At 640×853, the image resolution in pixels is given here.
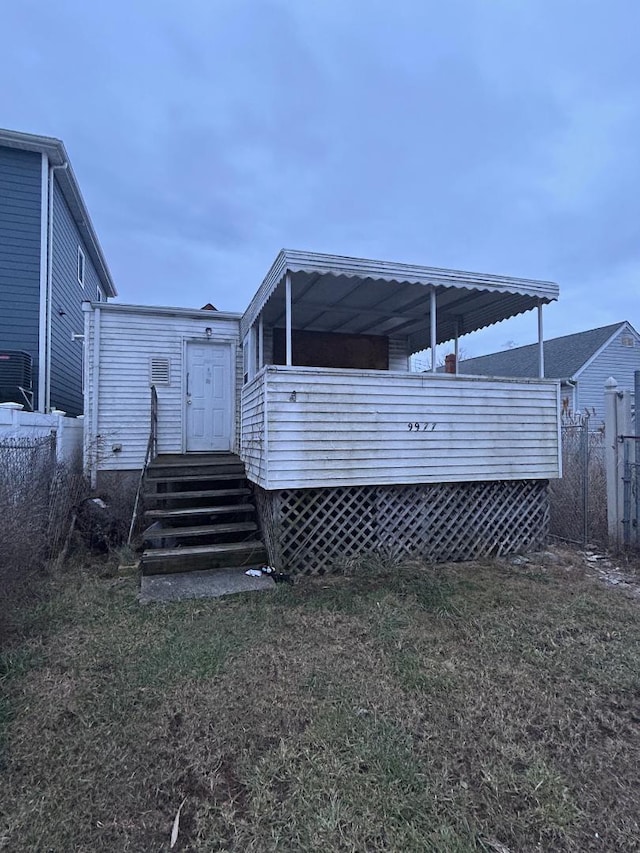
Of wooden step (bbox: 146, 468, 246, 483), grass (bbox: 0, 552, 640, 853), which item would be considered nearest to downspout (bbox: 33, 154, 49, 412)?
wooden step (bbox: 146, 468, 246, 483)

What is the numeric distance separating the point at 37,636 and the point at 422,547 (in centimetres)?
379

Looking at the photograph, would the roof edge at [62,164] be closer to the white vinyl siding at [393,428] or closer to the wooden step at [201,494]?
the white vinyl siding at [393,428]

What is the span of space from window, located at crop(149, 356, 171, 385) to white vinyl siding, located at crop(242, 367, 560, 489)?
252 centimetres

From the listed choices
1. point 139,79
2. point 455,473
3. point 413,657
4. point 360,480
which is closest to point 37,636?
point 413,657

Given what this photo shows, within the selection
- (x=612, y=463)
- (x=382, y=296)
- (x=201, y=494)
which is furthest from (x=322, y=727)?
(x=612, y=463)

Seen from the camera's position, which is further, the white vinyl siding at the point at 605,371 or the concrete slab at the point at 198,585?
the white vinyl siding at the point at 605,371

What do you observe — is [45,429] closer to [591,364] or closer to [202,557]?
[202,557]

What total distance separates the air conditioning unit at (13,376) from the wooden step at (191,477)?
3192 mm

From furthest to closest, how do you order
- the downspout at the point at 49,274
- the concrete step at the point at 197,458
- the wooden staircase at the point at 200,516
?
the downspout at the point at 49,274, the concrete step at the point at 197,458, the wooden staircase at the point at 200,516

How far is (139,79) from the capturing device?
968 centimetres

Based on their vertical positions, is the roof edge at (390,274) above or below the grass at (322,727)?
above

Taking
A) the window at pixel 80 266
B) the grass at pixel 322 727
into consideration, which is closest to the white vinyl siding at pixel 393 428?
the grass at pixel 322 727

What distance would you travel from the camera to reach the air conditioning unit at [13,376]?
305 inches

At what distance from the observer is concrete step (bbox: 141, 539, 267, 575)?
473 cm
